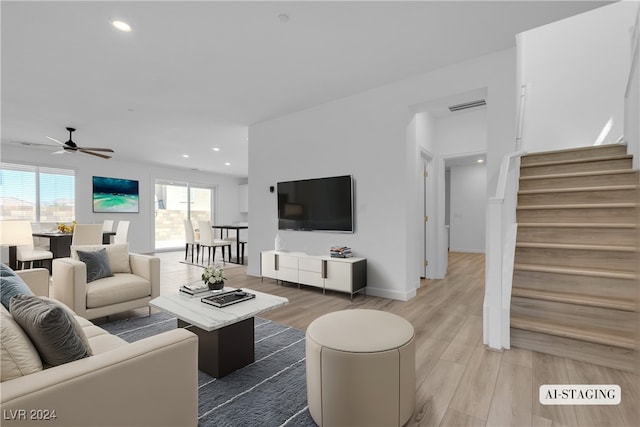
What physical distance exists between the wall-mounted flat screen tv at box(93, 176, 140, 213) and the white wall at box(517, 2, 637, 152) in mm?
9258

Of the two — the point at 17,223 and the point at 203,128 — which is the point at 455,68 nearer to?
the point at 203,128

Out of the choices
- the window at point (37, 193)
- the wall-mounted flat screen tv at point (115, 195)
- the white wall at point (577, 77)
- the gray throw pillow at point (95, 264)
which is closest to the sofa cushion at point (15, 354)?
the gray throw pillow at point (95, 264)

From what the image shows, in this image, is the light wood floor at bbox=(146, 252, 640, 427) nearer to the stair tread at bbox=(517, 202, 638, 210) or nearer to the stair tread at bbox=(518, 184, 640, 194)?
the stair tread at bbox=(517, 202, 638, 210)

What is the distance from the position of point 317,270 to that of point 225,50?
111 inches

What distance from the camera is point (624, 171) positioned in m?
3.00

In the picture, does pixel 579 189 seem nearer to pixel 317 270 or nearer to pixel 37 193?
pixel 317 270

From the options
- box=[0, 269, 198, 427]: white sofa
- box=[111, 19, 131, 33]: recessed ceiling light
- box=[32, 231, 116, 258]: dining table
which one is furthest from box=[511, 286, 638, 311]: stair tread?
box=[32, 231, 116, 258]: dining table

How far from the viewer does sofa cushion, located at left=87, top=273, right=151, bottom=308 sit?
275 cm

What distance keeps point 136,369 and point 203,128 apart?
198 inches

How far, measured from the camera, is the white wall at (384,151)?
309cm

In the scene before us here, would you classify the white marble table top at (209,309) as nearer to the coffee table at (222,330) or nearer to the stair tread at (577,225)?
the coffee table at (222,330)

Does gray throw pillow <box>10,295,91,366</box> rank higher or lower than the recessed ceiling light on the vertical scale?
lower

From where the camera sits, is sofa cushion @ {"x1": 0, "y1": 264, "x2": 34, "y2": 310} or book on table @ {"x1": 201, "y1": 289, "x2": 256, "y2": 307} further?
book on table @ {"x1": 201, "y1": 289, "x2": 256, "y2": 307}

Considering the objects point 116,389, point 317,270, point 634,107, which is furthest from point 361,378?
point 634,107
